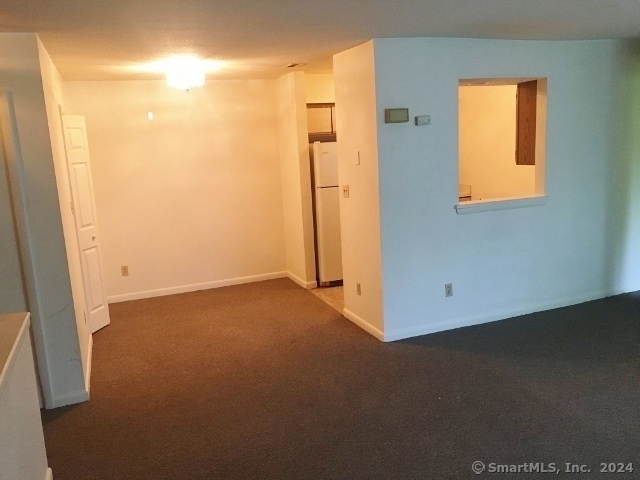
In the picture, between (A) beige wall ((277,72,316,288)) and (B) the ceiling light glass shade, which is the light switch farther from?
(B) the ceiling light glass shade

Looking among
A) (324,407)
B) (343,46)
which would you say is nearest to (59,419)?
(324,407)

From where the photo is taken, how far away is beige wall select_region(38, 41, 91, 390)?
337 centimetres

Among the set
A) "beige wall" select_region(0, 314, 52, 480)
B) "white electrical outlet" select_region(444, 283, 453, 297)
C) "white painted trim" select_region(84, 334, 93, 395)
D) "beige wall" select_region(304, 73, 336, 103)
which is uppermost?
"beige wall" select_region(304, 73, 336, 103)

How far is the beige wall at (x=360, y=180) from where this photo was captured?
13.1 feet

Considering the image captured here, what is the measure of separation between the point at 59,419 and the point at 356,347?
2.09 m

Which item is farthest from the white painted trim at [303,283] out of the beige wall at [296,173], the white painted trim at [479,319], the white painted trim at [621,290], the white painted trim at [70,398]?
the white painted trim at [621,290]

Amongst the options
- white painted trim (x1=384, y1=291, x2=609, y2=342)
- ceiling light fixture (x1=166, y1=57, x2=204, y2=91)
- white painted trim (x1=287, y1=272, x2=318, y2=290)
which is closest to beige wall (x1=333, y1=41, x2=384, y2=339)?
white painted trim (x1=384, y1=291, x2=609, y2=342)

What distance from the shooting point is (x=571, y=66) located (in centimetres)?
448

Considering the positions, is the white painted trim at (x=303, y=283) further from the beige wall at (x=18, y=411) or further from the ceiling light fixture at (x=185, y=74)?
the beige wall at (x=18, y=411)

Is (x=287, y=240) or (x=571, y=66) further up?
(x=571, y=66)

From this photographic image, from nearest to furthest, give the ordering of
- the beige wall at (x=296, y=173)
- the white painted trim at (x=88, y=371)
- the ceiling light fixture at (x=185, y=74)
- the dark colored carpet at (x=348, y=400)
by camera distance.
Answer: the dark colored carpet at (x=348, y=400) → the white painted trim at (x=88, y=371) → the ceiling light fixture at (x=185, y=74) → the beige wall at (x=296, y=173)

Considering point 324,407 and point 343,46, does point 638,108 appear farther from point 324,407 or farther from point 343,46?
point 324,407

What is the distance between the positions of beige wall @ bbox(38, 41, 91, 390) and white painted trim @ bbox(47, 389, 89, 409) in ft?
0.41

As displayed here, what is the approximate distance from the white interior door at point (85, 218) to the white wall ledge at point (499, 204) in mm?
3205
